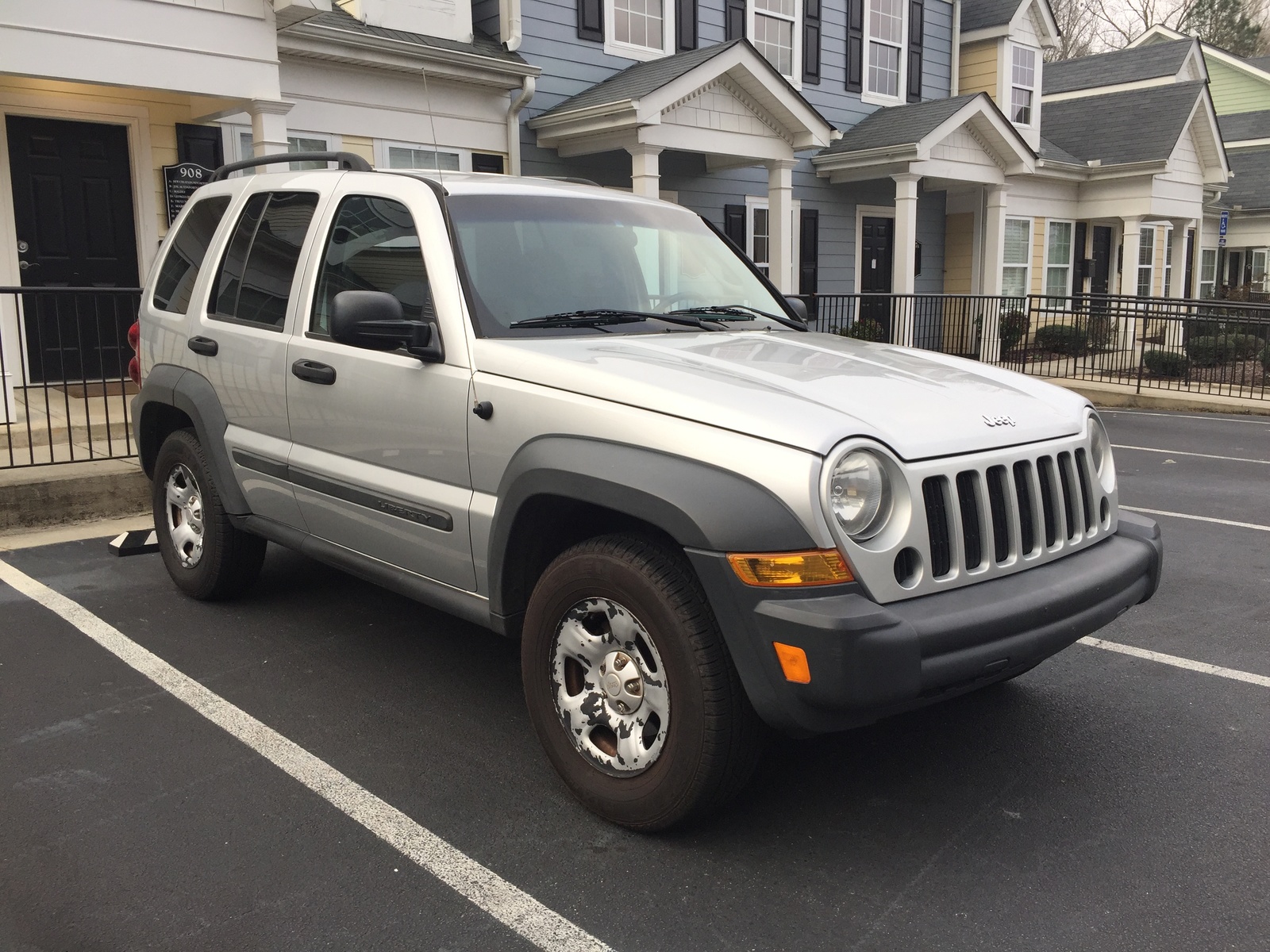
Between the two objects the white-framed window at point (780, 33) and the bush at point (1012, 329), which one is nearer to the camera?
the white-framed window at point (780, 33)

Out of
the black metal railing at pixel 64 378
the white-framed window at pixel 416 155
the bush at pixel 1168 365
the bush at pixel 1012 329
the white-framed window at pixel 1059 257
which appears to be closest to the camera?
the black metal railing at pixel 64 378

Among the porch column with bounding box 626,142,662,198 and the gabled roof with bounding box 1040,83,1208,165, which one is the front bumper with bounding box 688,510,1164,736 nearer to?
the porch column with bounding box 626,142,662,198

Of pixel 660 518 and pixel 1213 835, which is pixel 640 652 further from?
pixel 1213 835

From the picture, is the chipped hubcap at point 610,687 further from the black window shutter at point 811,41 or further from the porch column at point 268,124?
the black window shutter at point 811,41

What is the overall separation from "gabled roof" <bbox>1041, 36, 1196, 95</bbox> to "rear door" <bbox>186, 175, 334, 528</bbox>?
1023 inches

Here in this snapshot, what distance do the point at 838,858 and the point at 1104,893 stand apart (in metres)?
0.71

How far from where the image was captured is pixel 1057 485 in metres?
3.36

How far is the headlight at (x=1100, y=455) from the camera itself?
3701 mm

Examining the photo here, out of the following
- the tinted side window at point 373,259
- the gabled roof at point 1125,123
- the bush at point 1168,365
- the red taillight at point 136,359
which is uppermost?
the gabled roof at point 1125,123

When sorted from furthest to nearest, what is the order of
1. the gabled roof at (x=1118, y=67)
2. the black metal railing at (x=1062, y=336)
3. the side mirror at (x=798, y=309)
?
1. the gabled roof at (x=1118, y=67)
2. the black metal railing at (x=1062, y=336)
3. the side mirror at (x=798, y=309)

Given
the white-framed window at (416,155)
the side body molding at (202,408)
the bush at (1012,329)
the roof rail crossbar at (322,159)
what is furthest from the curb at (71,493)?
the bush at (1012,329)

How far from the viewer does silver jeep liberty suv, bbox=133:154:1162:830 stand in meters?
2.83

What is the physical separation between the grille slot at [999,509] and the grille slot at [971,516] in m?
0.09

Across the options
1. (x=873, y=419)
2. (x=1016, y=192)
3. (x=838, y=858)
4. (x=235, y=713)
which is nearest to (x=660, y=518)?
(x=873, y=419)
